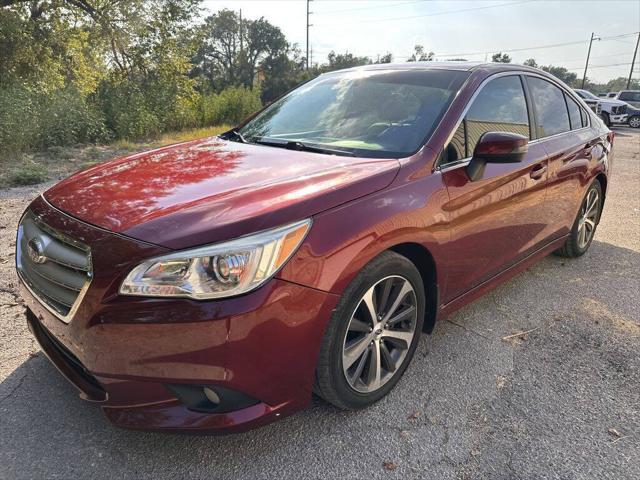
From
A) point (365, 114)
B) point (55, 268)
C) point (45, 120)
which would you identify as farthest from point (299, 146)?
point (45, 120)

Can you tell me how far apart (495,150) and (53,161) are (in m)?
8.72

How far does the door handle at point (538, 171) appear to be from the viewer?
10.5 ft

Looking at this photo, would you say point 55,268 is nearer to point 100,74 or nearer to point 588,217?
point 588,217

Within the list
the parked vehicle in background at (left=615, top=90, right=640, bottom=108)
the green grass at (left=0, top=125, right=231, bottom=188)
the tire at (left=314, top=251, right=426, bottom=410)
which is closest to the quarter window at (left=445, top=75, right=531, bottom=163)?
the tire at (left=314, top=251, right=426, bottom=410)

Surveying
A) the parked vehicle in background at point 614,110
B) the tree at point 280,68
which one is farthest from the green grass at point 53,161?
the tree at point 280,68

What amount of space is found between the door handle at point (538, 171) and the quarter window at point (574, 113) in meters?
0.93

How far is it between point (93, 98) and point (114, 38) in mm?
3527

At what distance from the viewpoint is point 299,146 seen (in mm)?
2779

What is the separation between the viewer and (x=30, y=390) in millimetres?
2379

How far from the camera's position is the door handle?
3.20 meters

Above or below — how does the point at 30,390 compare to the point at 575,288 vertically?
above

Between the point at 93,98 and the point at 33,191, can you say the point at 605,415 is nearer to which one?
the point at 33,191

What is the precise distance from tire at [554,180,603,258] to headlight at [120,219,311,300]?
138 inches

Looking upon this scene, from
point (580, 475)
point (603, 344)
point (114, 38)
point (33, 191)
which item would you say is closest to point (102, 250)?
point (580, 475)
